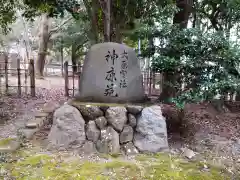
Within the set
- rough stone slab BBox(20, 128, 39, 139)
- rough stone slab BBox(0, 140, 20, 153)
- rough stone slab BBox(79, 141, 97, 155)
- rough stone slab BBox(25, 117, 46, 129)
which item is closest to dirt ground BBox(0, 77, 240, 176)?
rough stone slab BBox(20, 128, 39, 139)

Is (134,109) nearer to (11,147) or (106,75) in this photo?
(106,75)

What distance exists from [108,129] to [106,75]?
3.10 ft

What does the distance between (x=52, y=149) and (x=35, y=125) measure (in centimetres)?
116

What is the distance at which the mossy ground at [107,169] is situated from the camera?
9.84 feet

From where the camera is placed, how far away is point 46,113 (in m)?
5.48

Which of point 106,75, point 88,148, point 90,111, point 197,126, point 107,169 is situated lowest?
point 107,169

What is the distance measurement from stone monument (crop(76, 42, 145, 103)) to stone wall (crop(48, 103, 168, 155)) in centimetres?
28

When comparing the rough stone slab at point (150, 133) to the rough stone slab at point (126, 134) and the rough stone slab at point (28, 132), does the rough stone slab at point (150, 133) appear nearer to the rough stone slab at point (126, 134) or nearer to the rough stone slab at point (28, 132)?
the rough stone slab at point (126, 134)

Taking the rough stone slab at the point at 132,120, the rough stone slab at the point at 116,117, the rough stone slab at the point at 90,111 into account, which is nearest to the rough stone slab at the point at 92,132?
the rough stone slab at the point at 90,111

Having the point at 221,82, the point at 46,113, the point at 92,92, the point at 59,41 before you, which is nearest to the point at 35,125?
the point at 46,113

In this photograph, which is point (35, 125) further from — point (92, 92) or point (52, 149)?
point (92, 92)

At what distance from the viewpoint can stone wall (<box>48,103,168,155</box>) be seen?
368 cm

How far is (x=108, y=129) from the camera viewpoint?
3.76 meters

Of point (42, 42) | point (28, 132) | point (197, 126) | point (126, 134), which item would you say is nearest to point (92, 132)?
point (126, 134)
